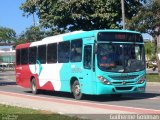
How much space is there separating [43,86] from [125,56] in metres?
6.64

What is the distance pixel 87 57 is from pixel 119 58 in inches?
52.5

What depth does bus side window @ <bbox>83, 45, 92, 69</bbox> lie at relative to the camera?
19.8 m

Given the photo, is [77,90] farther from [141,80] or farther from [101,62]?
[141,80]

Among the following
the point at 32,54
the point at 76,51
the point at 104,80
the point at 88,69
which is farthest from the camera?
the point at 32,54

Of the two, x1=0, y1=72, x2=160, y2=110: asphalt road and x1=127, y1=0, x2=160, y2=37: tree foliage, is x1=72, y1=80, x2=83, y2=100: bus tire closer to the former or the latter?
x1=0, y1=72, x2=160, y2=110: asphalt road

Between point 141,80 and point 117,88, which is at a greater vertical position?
point 141,80

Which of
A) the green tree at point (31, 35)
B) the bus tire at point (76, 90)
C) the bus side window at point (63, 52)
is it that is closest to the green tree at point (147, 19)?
the bus side window at point (63, 52)

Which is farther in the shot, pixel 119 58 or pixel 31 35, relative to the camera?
pixel 31 35

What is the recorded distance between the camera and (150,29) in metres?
37.8

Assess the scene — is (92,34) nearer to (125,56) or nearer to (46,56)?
(125,56)

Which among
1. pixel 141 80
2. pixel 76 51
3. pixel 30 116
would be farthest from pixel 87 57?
pixel 30 116

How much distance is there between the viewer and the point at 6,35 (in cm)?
16288

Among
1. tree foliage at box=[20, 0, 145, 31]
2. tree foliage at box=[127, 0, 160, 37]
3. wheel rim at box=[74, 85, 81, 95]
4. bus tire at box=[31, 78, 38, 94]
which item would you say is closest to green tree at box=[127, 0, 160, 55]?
tree foliage at box=[127, 0, 160, 37]

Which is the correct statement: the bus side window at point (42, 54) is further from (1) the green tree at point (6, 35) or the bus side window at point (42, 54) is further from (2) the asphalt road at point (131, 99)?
(1) the green tree at point (6, 35)
